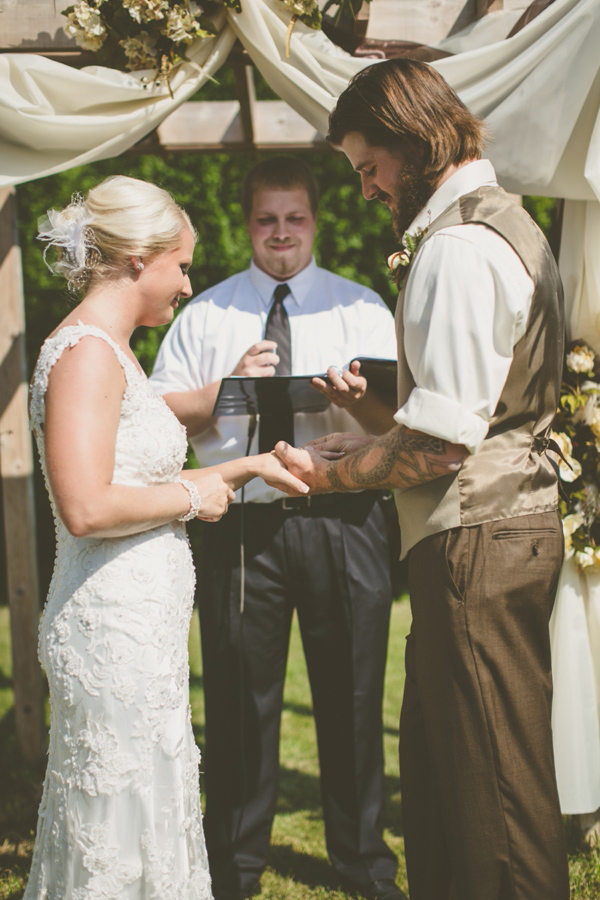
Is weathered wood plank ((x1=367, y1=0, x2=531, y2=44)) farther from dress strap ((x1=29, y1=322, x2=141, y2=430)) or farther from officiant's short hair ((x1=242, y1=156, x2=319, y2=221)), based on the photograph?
dress strap ((x1=29, y1=322, x2=141, y2=430))

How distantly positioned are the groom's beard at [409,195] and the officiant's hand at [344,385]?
618 millimetres

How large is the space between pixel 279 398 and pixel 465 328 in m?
1.18

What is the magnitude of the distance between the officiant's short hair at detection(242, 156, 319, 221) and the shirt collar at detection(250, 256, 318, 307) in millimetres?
270

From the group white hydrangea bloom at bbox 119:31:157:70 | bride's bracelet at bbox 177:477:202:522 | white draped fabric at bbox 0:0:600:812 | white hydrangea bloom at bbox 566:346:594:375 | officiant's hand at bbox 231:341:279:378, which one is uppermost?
white hydrangea bloom at bbox 119:31:157:70

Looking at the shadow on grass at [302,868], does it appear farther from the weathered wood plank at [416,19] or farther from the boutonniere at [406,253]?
the weathered wood plank at [416,19]

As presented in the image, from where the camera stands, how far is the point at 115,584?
2.13m

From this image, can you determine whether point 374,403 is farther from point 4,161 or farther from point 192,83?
point 4,161

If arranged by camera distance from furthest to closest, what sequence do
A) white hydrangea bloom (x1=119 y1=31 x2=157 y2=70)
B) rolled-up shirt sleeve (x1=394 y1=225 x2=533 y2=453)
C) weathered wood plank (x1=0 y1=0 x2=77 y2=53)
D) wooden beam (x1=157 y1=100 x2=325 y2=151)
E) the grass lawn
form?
1. wooden beam (x1=157 y1=100 x2=325 y2=151)
2. the grass lawn
3. weathered wood plank (x1=0 y1=0 x2=77 y2=53)
4. white hydrangea bloom (x1=119 y1=31 x2=157 y2=70)
5. rolled-up shirt sleeve (x1=394 y1=225 x2=533 y2=453)

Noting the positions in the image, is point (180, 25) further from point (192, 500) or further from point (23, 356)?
point (23, 356)

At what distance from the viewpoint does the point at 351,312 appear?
3.42 metres

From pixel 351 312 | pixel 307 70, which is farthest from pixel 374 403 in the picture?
pixel 307 70

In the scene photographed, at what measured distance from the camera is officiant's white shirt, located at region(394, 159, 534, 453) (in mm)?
1923

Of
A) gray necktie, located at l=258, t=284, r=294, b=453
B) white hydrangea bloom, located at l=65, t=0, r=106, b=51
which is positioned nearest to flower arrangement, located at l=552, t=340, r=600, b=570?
gray necktie, located at l=258, t=284, r=294, b=453

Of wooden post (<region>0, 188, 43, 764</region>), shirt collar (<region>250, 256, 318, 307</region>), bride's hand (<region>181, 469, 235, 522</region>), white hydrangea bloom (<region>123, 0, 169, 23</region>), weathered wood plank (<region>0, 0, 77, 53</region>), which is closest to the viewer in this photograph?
bride's hand (<region>181, 469, 235, 522</region>)
